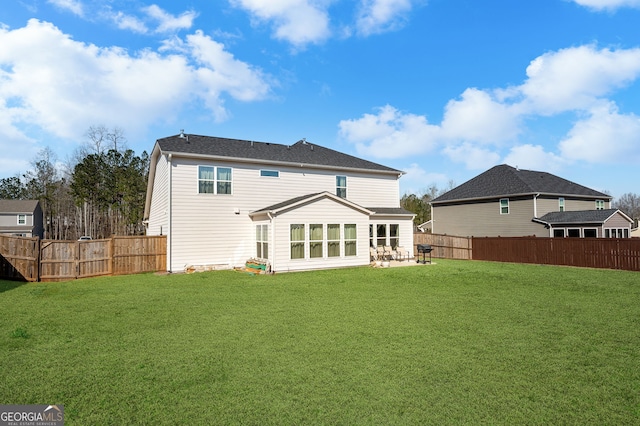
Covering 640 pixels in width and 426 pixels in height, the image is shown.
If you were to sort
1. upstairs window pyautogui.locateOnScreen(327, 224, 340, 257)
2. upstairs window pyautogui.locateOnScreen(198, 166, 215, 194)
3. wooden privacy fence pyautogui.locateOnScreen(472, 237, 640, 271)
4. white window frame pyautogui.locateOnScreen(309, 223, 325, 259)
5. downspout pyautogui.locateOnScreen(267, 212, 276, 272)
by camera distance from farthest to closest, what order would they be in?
1. upstairs window pyautogui.locateOnScreen(327, 224, 340, 257)
2. upstairs window pyautogui.locateOnScreen(198, 166, 215, 194)
3. white window frame pyautogui.locateOnScreen(309, 223, 325, 259)
4. wooden privacy fence pyautogui.locateOnScreen(472, 237, 640, 271)
5. downspout pyautogui.locateOnScreen(267, 212, 276, 272)

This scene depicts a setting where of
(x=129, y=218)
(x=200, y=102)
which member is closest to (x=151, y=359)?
(x=200, y=102)

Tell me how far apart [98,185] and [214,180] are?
31.3 m

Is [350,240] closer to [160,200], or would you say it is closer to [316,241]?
[316,241]

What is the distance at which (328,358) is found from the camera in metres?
4.71

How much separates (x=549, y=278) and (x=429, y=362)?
1097cm

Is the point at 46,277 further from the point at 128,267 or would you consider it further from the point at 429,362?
the point at 429,362

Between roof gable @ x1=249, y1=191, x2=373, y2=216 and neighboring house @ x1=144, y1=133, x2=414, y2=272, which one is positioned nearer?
roof gable @ x1=249, y1=191, x2=373, y2=216

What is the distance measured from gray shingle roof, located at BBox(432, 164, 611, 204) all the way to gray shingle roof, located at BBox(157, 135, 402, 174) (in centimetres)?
1103

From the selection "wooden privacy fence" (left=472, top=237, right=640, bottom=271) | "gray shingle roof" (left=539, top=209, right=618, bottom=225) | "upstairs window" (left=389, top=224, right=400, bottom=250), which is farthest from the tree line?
"gray shingle roof" (left=539, top=209, right=618, bottom=225)

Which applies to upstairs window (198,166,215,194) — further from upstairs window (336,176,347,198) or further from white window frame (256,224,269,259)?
upstairs window (336,176,347,198)

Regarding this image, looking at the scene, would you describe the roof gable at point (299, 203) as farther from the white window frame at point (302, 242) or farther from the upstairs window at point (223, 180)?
the upstairs window at point (223, 180)

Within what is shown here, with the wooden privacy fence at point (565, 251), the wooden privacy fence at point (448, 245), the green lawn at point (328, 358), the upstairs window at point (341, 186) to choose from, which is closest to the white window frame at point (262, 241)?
the upstairs window at point (341, 186)

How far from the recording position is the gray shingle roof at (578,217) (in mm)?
22359

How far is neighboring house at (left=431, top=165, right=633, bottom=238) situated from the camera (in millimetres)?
23156
